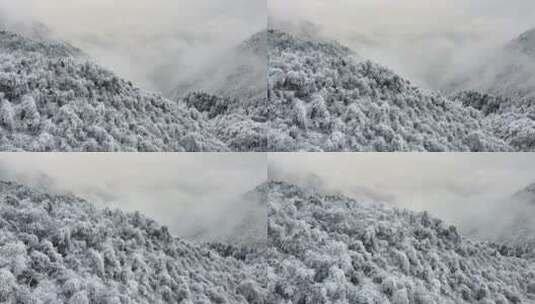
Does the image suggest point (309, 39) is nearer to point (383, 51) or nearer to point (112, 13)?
point (383, 51)

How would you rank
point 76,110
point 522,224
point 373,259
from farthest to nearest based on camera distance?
1. point 522,224
2. point 373,259
3. point 76,110

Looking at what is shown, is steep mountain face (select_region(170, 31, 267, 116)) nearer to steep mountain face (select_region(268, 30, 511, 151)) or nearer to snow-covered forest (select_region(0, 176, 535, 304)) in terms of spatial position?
steep mountain face (select_region(268, 30, 511, 151))

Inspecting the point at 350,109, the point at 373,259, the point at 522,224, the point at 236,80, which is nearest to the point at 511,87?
the point at 522,224

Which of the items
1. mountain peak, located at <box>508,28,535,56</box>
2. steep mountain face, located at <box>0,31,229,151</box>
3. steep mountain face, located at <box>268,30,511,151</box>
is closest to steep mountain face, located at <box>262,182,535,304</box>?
steep mountain face, located at <box>268,30,511,151</box>

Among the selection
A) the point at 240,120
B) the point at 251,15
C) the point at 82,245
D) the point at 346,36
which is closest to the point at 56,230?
the point at 82,245

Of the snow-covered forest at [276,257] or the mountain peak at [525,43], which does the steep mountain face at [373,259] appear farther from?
the mountain peak at [525,43]

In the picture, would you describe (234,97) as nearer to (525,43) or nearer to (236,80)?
(236,80)
